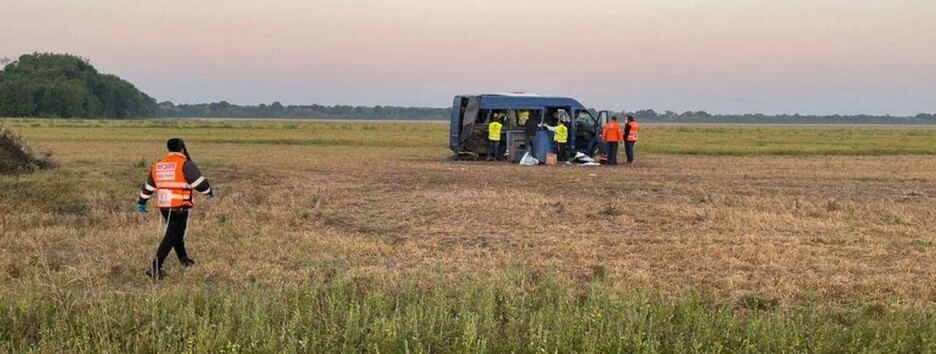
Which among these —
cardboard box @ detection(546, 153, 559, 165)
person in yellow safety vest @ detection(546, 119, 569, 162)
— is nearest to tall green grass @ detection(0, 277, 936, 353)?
cardboard box @ detection(546, 153, 559, 165)


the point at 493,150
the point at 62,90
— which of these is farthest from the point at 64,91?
the point at 493,150

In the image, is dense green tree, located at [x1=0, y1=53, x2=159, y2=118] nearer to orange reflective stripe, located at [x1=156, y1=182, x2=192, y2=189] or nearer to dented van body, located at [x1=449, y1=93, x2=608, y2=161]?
dented van body, located at [x1=449, y1=93, x2=608, y2=161]

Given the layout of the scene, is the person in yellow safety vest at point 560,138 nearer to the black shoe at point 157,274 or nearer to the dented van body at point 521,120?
the dented van body at point 521,120

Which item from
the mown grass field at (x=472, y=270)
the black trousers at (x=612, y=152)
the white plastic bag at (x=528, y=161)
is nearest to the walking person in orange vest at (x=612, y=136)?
the black trousers at (x=612, y=152)

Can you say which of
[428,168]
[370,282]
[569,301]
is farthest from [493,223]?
[428,168]

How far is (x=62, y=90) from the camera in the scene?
10525 cm

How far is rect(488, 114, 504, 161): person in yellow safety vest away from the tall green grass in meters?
17.2

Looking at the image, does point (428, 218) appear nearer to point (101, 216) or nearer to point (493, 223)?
point (493, 223)

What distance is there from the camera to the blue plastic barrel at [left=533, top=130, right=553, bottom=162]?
72.8 ft

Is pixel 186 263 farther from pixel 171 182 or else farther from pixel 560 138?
pixel 560 138

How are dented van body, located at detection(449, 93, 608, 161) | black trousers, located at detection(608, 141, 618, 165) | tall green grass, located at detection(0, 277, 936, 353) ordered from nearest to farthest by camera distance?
tall green grass, located at detection(0, 277, 936, 353) → black trousers, located at detection(608, 141, 618, 165) → dented van body, located at detection(449, 93, 608, 161)

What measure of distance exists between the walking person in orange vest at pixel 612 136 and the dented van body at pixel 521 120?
5.42 ft

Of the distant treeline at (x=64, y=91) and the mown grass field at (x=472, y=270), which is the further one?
the distant treeline at (x=64, y=91)

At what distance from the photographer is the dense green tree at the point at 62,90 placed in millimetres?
102875
